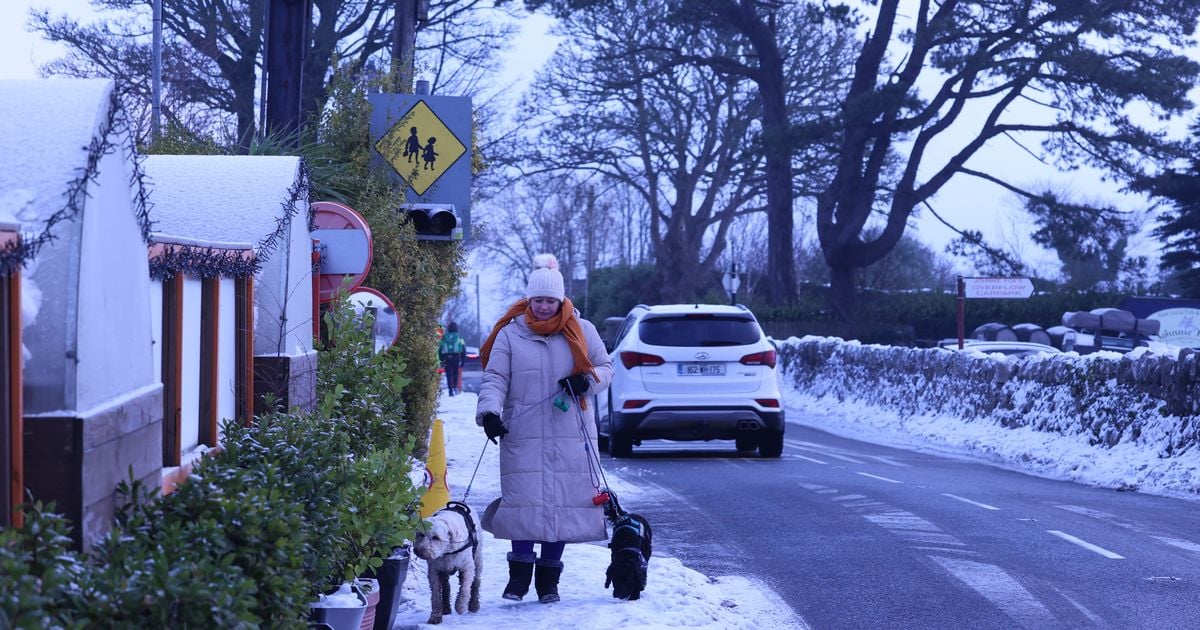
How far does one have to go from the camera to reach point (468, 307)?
423ft

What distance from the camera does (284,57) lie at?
40.3 ft

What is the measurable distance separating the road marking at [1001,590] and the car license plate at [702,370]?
7463 mm

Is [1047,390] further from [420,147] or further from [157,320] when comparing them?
[157,320]

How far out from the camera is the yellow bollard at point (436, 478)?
30.4ft

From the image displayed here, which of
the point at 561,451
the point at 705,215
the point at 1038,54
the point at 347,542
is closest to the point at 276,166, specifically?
the point at 561,451

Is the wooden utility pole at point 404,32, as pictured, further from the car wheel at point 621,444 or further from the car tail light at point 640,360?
the car wheel at point 621,444

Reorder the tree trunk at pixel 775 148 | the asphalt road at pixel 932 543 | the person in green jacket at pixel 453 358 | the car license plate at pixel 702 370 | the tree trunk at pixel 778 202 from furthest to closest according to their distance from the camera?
1. the tree trunk at pixel 778 202
2. the tree trunk at pixel 775 148
3. the person in green jacket at pixel 453 358
4. the car license plate at pixel 702 370
5. the asphalt road at pixel 932 543

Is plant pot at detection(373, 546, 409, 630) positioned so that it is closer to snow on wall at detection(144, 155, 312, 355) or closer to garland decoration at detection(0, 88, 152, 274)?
snow on wall at detection(144, 155, 312, 355)

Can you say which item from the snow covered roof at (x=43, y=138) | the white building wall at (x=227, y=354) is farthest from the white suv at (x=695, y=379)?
the snow covered roof at (x=43, y=138)

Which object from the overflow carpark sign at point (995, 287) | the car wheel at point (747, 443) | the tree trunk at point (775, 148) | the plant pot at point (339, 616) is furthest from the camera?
the tree trunk at point (775, 148)

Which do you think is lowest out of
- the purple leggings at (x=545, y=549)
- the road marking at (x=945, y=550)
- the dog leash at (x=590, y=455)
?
the road marking at (x=945, y=550)

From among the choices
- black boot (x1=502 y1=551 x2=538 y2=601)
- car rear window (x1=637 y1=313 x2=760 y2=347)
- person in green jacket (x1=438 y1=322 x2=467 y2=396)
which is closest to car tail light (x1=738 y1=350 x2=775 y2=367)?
Result: car rear window (x1=637 y1=313 x2=760 y2=347)

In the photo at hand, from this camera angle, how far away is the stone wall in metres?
17.0

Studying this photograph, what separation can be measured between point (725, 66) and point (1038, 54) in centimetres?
1000
